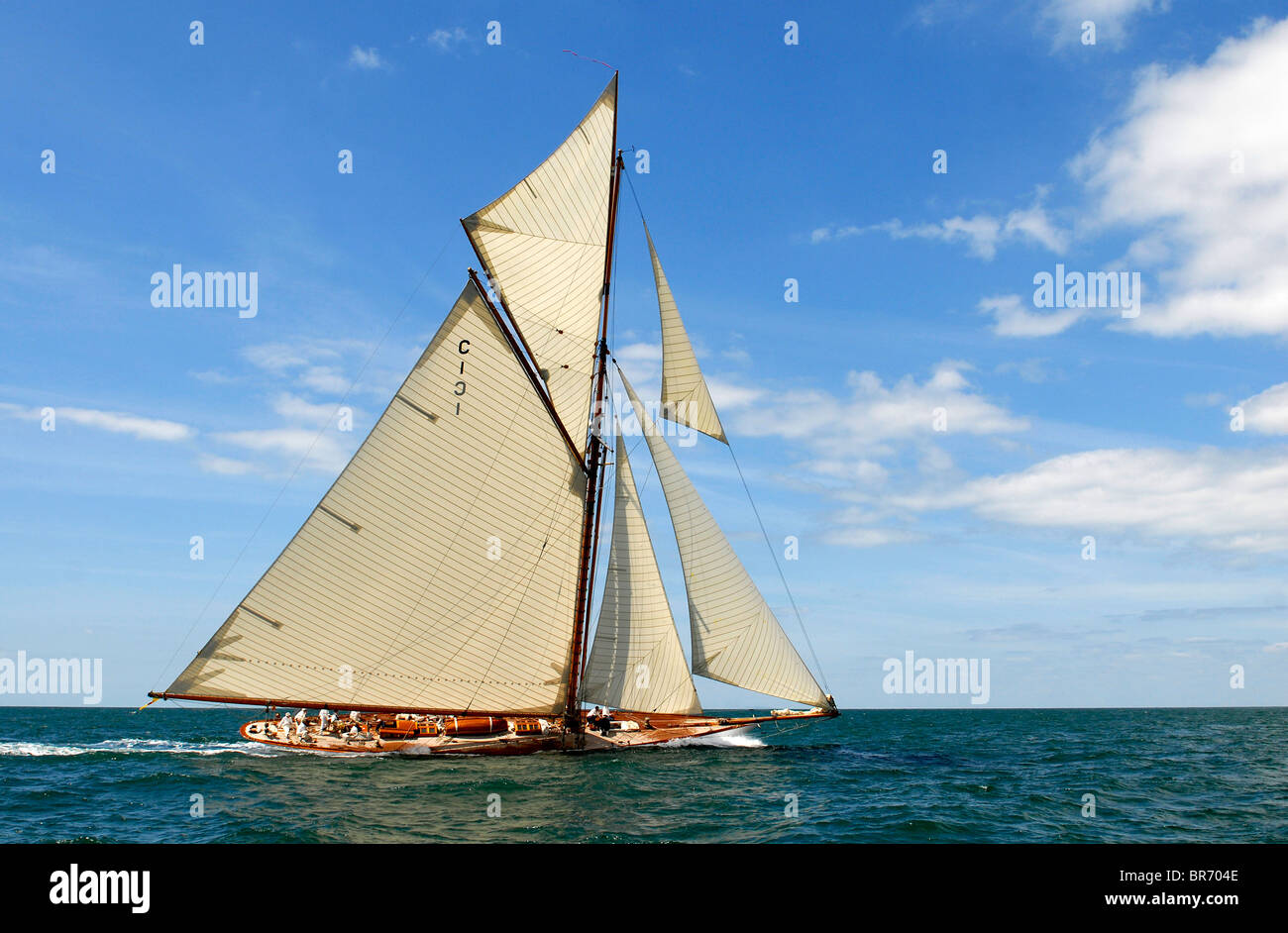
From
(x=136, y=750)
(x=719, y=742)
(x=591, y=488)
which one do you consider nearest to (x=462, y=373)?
(x=591, y=488)

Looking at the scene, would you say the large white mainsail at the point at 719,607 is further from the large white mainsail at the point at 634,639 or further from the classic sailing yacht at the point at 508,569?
the large white mainsail at the point at 634,639

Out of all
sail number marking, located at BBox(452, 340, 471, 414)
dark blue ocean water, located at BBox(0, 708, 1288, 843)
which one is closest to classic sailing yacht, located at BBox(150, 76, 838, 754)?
sail number marking, located at BBox(452, 340, 471, 414)

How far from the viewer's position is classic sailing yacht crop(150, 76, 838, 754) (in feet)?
107

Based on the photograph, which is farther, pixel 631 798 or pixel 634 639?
pixel 634 639

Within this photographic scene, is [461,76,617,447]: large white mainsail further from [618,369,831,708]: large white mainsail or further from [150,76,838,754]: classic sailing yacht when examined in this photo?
[618,369,831,708]: large white mainsail

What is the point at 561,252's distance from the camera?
38.2 metres

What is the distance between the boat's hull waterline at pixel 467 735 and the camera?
34750 mm

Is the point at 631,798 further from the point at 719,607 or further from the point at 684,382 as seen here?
the point at 684,382

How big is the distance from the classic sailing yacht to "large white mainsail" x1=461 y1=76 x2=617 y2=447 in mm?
97

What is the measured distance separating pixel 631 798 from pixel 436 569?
1318 centimetres
